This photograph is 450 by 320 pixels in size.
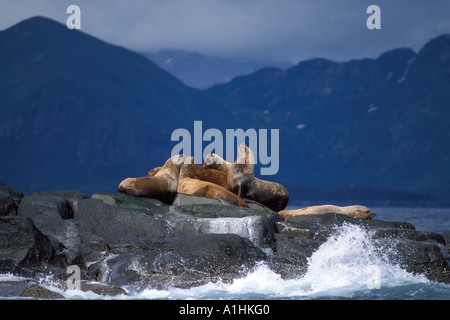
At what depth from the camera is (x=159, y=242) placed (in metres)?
14.0

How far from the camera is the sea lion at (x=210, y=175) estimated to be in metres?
20.9

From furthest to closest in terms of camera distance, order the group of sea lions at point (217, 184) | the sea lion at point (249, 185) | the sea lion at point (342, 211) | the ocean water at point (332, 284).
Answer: the sea lion at point (342, 211) → the sea lion at point (249, 185) → the group of sea lions at point (217, 184) → the ocean water at point (332, 284)

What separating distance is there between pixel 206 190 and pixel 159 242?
5.48 m

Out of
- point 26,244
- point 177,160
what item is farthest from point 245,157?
point 26,244

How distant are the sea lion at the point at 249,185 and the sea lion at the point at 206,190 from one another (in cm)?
83

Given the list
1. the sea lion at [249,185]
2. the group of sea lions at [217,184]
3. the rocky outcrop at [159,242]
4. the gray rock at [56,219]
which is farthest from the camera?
the sea lion at [249,185]

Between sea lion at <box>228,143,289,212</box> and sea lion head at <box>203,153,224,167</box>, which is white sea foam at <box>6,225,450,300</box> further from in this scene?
sea lion head at <box>203,153,224,167</box>

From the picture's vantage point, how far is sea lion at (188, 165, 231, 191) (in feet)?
68.7

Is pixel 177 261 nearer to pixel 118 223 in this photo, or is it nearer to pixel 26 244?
pixel 118 223

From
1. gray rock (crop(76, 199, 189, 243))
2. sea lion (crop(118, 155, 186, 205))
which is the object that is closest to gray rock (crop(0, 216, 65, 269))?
gray rock (crop(76, 199, 189, 243))

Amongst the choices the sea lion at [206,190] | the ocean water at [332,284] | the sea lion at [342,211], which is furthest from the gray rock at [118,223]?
the sea lion at [342,211]

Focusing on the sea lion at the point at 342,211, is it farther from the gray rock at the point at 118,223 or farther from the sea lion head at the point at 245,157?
the gray rock at the point at 118,223
